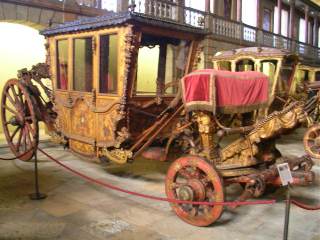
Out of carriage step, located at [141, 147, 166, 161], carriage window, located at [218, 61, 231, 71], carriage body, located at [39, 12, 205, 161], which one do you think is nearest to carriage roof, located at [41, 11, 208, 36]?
carriage body, located at [39, 12, 205, 161]

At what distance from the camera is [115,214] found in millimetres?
4285

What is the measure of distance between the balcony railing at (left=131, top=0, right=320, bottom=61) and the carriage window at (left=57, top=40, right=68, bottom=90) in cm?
355

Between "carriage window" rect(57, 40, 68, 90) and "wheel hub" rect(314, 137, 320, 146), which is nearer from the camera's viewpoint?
"carriage window" rect(57, 40, 68, 90)

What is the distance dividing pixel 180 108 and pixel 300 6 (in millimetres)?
19466

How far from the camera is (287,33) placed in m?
20.2

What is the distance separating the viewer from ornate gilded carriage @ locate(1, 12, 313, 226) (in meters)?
3.93

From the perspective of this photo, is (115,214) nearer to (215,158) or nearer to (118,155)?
(118,155)

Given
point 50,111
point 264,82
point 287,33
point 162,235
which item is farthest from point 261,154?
point 287,33

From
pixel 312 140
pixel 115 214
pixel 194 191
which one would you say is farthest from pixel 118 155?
pixel 312 140

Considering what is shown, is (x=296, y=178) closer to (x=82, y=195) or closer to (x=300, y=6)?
(x=82, y=195)

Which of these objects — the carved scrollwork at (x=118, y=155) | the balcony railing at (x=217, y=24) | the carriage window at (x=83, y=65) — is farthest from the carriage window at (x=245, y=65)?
the carved scrollwork at (x=118, y=155)

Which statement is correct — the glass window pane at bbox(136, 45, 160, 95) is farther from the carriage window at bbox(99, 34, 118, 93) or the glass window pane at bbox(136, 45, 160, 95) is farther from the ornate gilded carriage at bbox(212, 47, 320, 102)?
the ornate gilded carriage at bbox(212, 47, 320, 102)

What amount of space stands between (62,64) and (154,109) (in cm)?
166

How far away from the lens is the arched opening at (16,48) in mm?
9852
